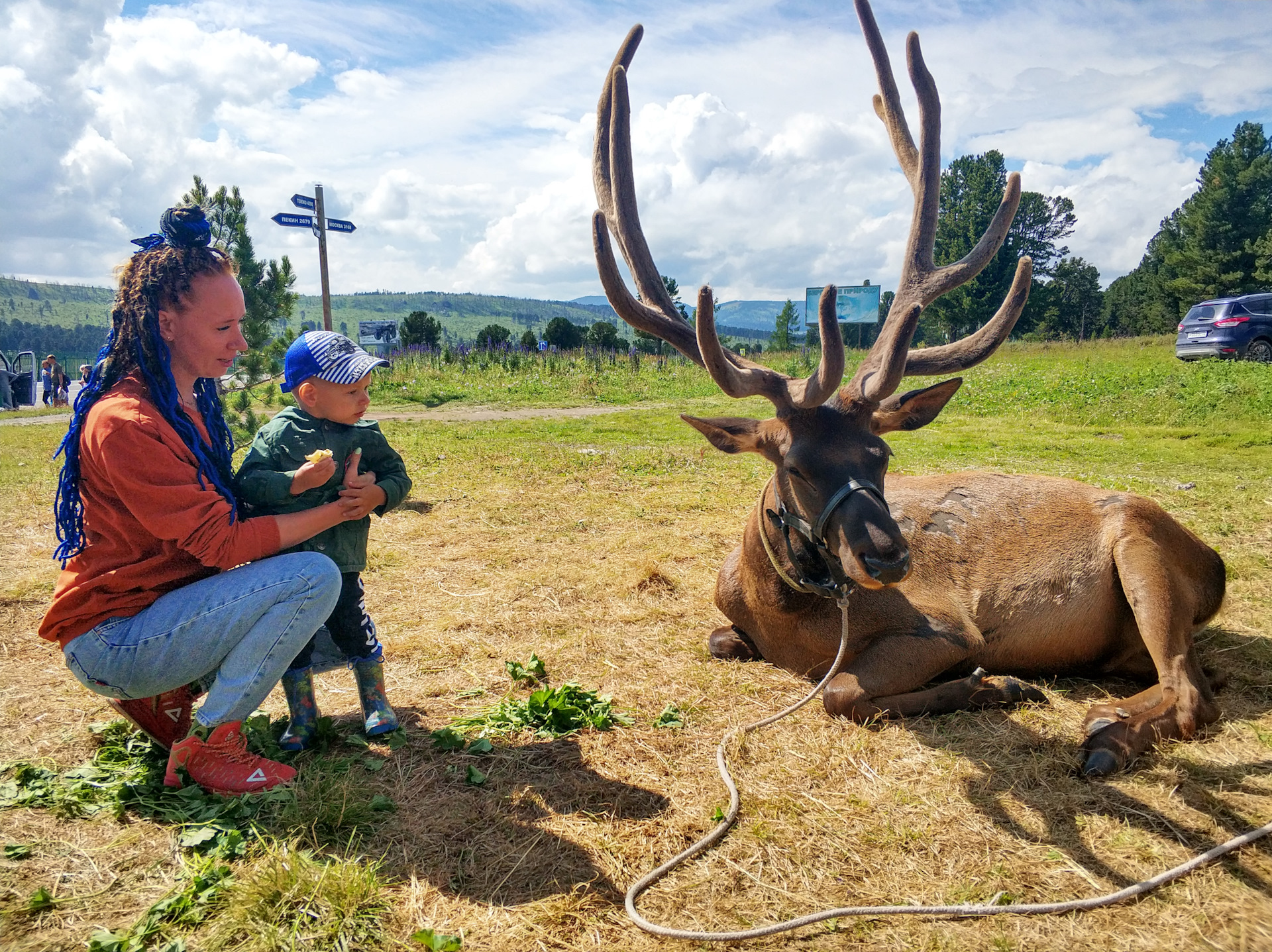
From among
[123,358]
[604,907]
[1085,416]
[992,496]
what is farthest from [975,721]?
[1085,416]

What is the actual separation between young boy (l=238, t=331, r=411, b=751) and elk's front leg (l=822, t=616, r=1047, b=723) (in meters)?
2.25

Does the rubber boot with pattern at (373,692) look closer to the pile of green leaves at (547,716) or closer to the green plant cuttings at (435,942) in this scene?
the pile of green leaves at (547,716)

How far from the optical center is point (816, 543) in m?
3.81

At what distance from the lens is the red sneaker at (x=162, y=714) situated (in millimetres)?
3215

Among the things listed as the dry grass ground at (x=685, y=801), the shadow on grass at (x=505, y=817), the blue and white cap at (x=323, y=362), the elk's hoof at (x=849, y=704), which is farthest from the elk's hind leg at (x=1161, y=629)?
the blue and white cap at (x=323, y=362)

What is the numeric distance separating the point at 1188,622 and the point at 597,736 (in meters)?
3.15

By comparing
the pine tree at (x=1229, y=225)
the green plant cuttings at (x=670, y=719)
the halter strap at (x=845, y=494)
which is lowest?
the green plant cuttings at (x=670, y=719)

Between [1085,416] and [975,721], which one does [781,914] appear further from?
[1085,416]

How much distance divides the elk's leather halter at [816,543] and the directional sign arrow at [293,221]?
10408 millimetres

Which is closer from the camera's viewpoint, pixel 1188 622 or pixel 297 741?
pixel 297 741

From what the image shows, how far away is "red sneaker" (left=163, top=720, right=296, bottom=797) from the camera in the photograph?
302 cm

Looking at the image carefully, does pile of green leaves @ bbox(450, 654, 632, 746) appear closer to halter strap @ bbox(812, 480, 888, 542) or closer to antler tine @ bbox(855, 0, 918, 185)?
halter strap @ bbox(812, 480, 888, 542)

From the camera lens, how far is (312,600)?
3.10m

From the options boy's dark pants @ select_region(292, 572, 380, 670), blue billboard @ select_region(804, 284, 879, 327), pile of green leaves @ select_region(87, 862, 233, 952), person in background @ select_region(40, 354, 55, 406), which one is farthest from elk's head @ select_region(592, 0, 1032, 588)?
blue billboard @ select_region(804, 284, 879, 327)
